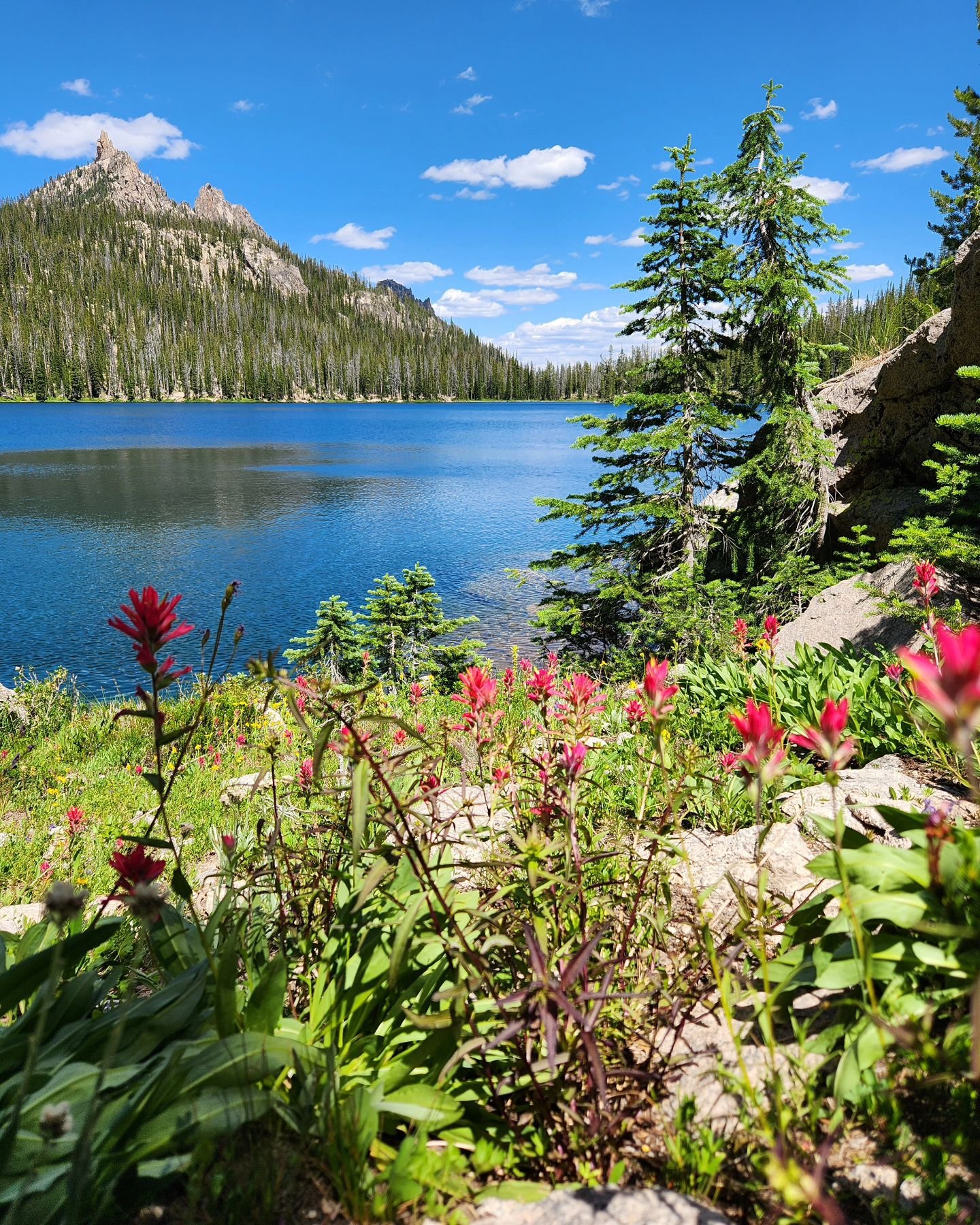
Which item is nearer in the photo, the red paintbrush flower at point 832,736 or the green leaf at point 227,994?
the red paintbrush flower at point 832,736

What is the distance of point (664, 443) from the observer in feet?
32.1

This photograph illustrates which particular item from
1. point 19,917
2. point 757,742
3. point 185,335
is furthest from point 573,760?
point 185,335

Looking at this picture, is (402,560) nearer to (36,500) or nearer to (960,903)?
(36,500)

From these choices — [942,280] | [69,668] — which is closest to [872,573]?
[942,280]

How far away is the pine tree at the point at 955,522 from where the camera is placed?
559cm

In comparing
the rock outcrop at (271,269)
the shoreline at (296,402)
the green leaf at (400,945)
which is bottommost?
the green leaf at (400,945)

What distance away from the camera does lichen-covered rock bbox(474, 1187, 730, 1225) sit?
133 cm

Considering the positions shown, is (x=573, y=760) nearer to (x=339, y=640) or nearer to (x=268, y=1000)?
(x=268, y=1000)

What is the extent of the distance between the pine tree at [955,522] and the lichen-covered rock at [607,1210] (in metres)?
5.66

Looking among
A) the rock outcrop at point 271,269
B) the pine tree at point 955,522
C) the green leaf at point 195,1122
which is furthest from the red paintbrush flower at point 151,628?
the rock outcrop at point 271,269

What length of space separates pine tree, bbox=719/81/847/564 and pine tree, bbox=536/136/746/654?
440 mm

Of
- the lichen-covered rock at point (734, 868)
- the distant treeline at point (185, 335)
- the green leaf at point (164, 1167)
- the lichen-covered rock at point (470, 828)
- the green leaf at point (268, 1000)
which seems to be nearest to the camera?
the green leaf at point (164, 1167)

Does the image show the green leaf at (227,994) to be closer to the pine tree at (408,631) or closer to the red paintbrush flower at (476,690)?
the red paintbrush flower at (476,690)

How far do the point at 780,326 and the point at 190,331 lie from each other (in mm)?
160255
